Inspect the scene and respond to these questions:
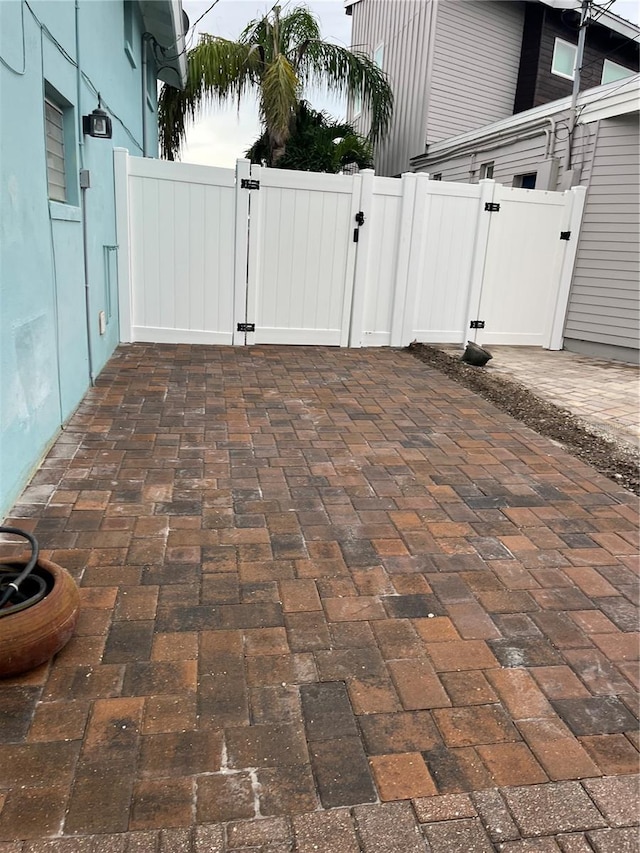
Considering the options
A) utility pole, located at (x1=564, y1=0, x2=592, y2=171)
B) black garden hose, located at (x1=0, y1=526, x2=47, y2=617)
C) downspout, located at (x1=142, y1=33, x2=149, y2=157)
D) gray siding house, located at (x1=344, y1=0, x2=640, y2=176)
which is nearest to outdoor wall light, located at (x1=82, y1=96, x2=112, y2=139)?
black garden hose, located at (x1=0, y1=526, x2=47, y2=617)

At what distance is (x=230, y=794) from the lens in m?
1.53

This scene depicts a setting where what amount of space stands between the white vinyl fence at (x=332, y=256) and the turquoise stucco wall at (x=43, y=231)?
1008mm

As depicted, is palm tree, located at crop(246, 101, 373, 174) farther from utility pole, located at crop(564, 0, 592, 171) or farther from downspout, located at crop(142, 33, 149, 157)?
utility pole, located at crop(564, 0, 592, 171)

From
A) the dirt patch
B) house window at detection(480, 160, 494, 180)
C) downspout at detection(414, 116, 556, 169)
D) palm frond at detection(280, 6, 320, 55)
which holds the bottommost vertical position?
the dirt patch

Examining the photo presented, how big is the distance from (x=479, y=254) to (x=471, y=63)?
6.42m

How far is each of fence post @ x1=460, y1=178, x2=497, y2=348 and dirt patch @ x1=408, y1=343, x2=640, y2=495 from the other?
0.99 metres

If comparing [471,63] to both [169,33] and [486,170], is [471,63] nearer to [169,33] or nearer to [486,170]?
[486,170]

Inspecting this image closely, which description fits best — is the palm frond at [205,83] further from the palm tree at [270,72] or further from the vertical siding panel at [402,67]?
the vertical siding panel at [402,67]

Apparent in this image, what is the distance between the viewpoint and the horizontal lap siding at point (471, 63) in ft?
36.9

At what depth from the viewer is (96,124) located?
14.5 ft

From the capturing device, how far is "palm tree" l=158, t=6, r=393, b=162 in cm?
988

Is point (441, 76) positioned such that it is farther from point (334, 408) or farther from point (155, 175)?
point (334, 408)

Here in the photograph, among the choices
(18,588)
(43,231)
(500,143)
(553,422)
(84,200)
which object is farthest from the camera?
(500,143)

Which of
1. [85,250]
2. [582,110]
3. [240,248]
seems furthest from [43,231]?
[582,110]
